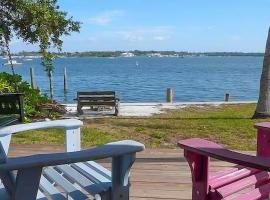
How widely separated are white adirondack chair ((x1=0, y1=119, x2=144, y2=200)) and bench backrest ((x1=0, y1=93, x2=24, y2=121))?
7.70ft

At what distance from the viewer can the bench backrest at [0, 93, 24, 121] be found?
5.42m

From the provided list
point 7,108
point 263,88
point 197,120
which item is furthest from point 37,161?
point 263,88

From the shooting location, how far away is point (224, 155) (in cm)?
A: 221

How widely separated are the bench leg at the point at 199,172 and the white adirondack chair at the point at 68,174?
279 mm

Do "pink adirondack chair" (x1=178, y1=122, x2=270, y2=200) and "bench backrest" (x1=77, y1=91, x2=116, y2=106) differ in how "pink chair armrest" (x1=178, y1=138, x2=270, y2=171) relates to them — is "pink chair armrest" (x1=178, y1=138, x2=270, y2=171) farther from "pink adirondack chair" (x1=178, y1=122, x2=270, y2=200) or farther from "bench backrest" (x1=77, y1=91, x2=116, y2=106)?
"bench backrest" (x1=77, y1=91, x2=116, y2=106)

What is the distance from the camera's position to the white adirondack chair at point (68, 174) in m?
2.10

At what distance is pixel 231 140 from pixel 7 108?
3835mm

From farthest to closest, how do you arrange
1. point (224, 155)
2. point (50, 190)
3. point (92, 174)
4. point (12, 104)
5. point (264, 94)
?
1. point (264, 94)
2. point (12, 104)
3. point (92, 174)
4. point (50, 190)
5. point (224, 155)

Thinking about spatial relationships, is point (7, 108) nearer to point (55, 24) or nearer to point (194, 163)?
point (194, 163)

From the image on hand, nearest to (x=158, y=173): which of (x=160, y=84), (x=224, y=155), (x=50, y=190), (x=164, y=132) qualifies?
(x=50, y=190)

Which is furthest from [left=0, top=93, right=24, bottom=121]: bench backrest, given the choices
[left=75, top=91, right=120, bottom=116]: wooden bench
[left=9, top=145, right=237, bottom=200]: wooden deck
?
[left=75, top=91, right=120, bottom=116]: wooden bench

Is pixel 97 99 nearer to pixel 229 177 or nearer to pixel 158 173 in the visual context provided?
pixel 158 173

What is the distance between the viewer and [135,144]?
237 cm

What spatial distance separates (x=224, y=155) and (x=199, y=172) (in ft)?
0.84
